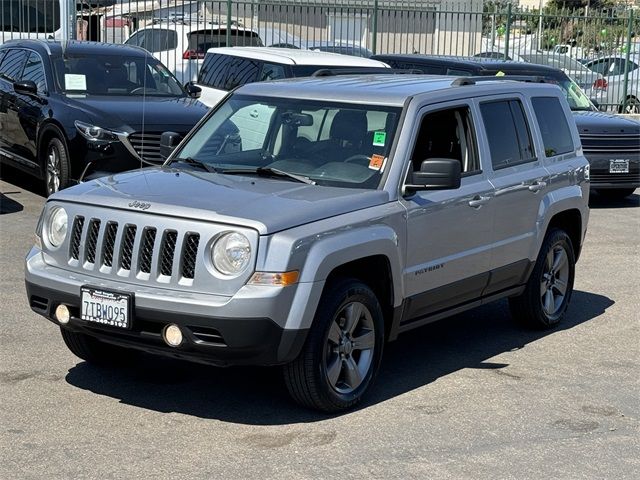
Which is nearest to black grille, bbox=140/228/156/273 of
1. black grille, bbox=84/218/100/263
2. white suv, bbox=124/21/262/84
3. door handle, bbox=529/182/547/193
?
black grille, bbox=84/218/100/263

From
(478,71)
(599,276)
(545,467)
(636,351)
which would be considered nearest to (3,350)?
(545,467)

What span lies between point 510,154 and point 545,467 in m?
2.81

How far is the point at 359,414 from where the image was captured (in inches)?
251

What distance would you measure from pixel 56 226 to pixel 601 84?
61.7 feet

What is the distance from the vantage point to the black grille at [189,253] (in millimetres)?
5926

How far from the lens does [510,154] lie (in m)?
7.93

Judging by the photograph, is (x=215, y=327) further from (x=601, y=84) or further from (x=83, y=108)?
(x=601, y=84)

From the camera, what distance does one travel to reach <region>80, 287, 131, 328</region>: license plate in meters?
5.98

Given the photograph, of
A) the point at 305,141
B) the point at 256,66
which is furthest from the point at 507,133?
the point at 256,66

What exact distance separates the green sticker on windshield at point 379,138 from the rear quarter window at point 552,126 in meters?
1.86

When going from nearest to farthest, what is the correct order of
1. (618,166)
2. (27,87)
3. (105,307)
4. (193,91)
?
(105,307)
(27,87)
(193,91)
(618,166)

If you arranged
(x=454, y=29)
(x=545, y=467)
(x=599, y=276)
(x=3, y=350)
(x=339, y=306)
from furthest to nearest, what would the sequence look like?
(x=454, y=29), (x=599, y=276), (x=3, y=350), (x=339, y=306), (x=545, y=467)

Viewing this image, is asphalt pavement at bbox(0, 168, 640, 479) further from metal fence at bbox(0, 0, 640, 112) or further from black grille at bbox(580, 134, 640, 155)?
metal fence at bbox(0, 0, 640, 112)

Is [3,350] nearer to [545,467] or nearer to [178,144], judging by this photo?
[178,144]
